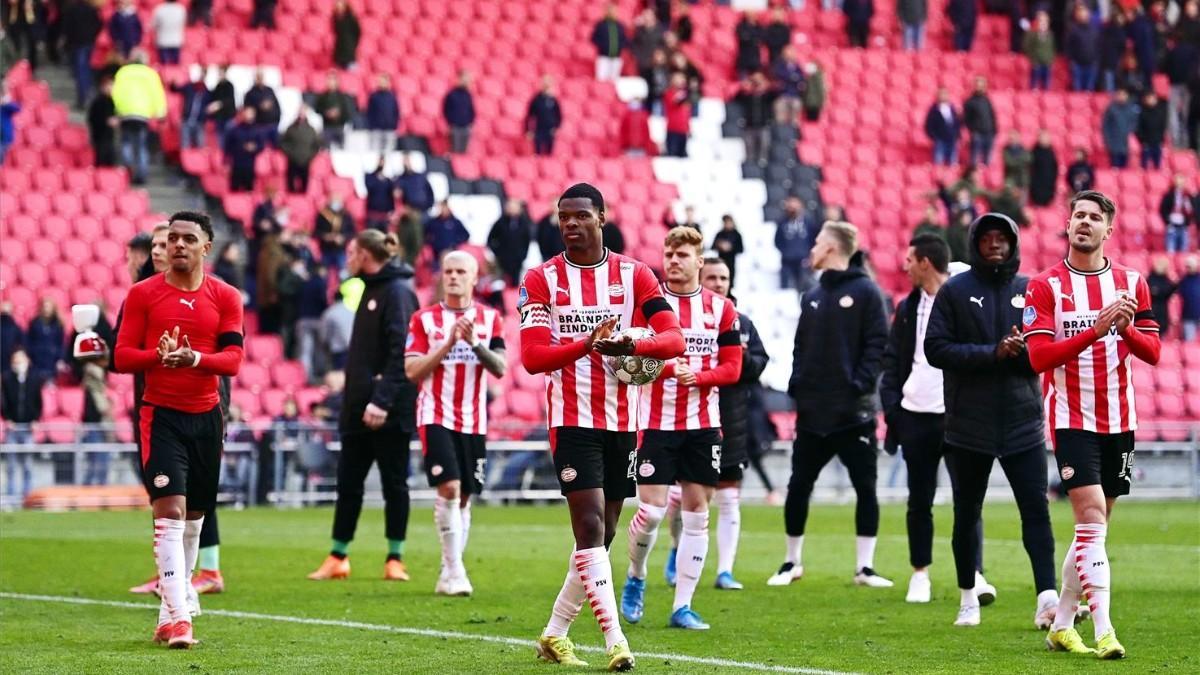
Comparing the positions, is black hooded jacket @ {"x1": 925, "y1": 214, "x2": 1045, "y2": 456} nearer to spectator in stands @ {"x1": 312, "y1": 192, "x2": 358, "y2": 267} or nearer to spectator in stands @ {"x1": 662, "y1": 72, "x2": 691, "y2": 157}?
spectator in stands @ {"x1": 312, "y1": 192, "x2": 358, "y2": 267}

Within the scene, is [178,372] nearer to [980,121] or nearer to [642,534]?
[642,534]

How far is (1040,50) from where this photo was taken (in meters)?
36.7

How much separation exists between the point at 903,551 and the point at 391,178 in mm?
13679

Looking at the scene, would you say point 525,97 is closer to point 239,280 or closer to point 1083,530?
point 239,280

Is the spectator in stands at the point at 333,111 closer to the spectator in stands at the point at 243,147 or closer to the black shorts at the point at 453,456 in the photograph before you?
the spectator in stands at the point at 243,147

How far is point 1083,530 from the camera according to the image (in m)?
9.59

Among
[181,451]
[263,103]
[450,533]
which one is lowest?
[450,533]

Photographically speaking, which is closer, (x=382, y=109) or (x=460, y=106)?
(x=382, y=109)

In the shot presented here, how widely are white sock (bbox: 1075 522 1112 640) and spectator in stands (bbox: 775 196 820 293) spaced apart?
20.8 m

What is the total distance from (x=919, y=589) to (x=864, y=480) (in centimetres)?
137

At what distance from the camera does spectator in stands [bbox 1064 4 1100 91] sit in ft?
121

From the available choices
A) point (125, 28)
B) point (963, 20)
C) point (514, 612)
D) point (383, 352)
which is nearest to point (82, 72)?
point (125, 28)

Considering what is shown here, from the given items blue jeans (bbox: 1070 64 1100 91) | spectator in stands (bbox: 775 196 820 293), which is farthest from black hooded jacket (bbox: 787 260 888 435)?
blue jeans (bbox: 1070 64 1100 91)

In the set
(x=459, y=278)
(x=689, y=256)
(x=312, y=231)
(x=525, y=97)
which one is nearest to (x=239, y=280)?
(x=312, y=231)
